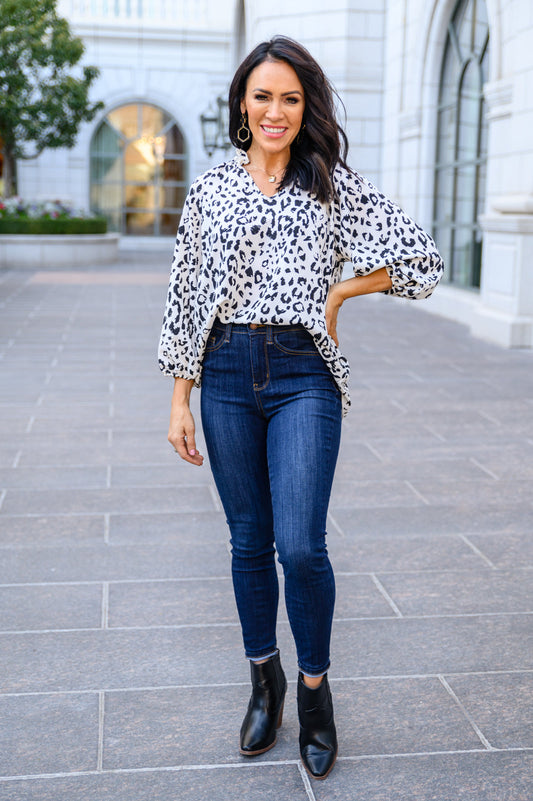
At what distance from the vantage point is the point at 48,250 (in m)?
21.7

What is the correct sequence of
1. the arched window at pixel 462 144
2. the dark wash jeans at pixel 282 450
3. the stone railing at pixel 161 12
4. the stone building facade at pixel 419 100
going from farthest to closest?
the stone railing at pixel 161 12 < the arched window at pixel 462 144 < the stone building facade at pixel 419 100 < the dark wash jeans at pixel 282 450

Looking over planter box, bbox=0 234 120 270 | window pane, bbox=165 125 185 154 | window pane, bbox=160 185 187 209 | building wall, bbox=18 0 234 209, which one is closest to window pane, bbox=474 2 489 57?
planter box, bbox=0 234 120 270

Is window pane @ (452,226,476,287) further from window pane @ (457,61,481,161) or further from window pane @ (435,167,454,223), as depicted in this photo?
window pane @ (457,61,481,161)

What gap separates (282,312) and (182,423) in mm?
446

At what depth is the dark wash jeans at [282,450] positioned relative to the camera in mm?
2428

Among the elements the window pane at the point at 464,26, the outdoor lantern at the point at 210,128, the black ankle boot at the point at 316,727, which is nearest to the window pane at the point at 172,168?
the outdoor lantern at the point at 210,128

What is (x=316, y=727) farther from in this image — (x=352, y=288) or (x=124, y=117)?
(x=124, y=117)

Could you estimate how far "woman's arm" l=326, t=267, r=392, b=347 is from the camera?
8.32ft

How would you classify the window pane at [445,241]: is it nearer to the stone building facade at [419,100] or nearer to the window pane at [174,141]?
the stone building facade at [419,100]

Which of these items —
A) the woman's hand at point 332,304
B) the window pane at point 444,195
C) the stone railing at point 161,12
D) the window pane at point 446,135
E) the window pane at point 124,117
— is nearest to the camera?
the woman's hand at point 332,304

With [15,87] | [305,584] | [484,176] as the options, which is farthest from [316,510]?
[15,87]

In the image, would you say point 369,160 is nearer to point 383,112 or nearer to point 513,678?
point 383,112

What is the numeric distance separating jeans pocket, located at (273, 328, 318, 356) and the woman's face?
1.50 feet

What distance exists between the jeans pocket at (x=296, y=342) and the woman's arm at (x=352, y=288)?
0.25 feet
